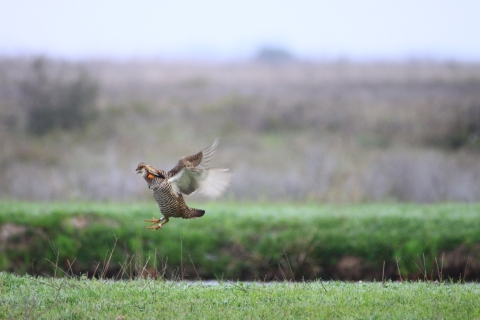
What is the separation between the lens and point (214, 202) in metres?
15.7

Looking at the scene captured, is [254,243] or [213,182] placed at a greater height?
[213,182]

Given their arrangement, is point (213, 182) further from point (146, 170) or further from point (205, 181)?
point (146, 170)

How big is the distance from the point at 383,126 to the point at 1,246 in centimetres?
1533

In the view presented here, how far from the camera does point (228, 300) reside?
21.1 feet

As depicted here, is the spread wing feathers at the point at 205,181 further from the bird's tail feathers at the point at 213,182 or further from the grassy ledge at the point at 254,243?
the grassy ledge at the point at 254,243

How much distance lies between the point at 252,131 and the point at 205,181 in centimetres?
1852

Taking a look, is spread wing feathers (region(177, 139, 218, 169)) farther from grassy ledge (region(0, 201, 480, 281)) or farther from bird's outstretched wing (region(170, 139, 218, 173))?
grassy ledge (region(0, 201, 480, 281))

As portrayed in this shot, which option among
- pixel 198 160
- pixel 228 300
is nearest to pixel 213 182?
pixel 198 160

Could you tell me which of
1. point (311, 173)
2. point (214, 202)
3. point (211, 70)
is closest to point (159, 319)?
point (214, 202)

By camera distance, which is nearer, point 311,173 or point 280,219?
point 280,219

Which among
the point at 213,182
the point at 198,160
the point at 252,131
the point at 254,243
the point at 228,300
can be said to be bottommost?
the point at 254,243

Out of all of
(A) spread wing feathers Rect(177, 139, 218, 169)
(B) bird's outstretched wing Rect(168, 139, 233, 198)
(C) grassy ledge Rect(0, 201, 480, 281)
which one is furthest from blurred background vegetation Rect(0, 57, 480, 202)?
(B) bird's outstretched wing Rect(168, 139, 233, 198)

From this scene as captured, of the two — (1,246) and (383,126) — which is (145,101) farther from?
(1,246)

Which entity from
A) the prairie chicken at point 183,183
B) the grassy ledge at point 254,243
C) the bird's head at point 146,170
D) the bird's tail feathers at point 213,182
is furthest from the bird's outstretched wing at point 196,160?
the grassy ledge at point 254,243
